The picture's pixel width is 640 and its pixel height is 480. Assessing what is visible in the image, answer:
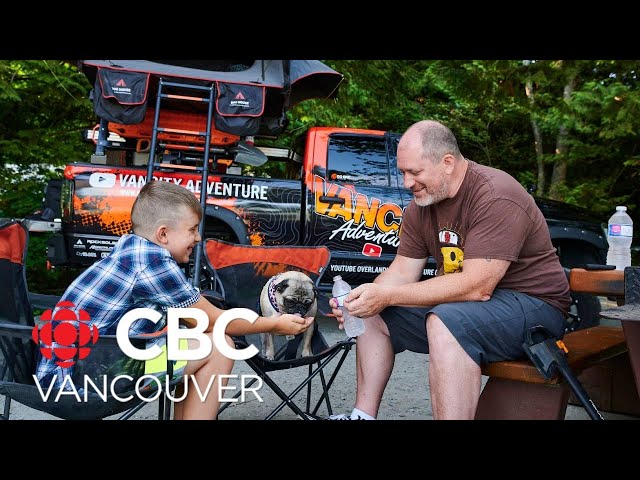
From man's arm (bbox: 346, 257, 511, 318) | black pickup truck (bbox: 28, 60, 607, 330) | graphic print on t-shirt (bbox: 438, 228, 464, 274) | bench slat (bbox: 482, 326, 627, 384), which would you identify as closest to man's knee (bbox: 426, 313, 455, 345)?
man's arm (bbox: 346, 257, 511, 318)

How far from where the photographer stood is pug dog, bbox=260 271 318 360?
355 cm

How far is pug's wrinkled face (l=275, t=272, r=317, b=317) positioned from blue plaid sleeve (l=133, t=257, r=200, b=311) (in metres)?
1.29

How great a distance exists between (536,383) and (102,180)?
4198 mm

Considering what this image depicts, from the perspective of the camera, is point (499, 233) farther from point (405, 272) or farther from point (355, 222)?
point (355, 222)

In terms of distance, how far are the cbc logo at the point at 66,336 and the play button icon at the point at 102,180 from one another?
3.38m

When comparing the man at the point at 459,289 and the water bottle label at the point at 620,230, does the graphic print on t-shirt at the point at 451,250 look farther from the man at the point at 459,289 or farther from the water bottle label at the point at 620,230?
the water bottle label at the point at 620,230

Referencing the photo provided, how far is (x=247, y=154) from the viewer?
664cm

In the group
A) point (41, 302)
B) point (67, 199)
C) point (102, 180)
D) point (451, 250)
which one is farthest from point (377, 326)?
point (67, 199)

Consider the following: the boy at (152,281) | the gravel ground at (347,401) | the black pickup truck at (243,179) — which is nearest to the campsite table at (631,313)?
the boy at (152,281)
